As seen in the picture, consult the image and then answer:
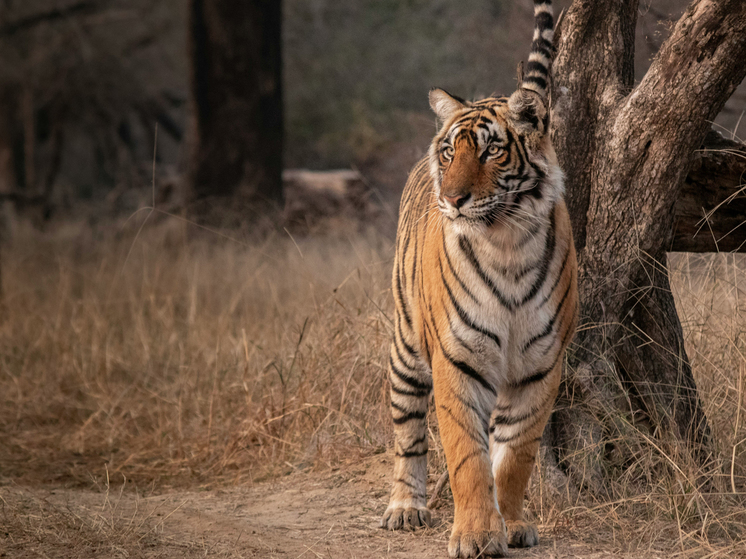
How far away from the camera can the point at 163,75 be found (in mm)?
21281

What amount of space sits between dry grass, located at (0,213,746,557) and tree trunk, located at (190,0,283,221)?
2575 mm

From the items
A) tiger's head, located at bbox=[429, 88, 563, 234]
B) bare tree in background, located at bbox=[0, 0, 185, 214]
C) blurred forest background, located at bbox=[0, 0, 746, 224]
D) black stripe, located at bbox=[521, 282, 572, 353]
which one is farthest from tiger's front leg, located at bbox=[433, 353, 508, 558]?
bare tree in background, located at bbox=[0, 0, 185, 214]

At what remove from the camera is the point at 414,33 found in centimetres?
1922

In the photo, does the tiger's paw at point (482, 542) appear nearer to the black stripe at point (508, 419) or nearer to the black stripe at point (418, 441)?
the black stripe at point (508, 419)

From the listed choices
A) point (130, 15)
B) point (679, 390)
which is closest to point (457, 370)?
point (679, 390)

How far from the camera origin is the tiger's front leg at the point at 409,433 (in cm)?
329

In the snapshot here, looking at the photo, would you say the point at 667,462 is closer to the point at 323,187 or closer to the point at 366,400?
the point at 366,400

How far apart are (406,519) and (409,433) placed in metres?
0.34

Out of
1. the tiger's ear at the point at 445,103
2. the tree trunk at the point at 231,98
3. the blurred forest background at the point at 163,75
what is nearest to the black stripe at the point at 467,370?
the tiger's ear at the point at 445,103

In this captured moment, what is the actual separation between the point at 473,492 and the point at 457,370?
42cm

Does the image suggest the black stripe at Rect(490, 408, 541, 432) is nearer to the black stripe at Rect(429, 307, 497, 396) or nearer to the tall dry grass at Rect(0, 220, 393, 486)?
the black stripe at Rect(429, 307, 497, 396)

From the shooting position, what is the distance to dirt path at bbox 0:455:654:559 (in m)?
2.88

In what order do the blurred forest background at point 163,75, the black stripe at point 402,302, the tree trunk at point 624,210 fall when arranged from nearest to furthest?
1. the tree trunk at point 624,210
2. the black stripe at point 402,302
3. the blurred forest background at point 163,75

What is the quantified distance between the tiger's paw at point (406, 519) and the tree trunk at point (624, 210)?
0.62 metres
